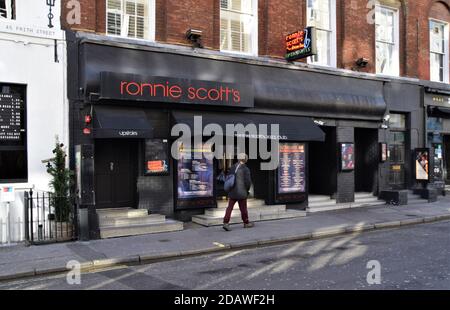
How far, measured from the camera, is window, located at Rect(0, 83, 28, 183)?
10.4 m

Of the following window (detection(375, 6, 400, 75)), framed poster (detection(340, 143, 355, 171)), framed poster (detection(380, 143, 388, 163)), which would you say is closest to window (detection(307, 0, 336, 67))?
window (detection(375, 6, 400, 75))

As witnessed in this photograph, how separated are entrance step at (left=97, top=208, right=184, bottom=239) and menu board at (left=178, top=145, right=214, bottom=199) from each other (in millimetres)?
1088

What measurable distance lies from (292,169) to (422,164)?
6.33 meters

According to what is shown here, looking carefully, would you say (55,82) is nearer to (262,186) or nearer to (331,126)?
(262,186)

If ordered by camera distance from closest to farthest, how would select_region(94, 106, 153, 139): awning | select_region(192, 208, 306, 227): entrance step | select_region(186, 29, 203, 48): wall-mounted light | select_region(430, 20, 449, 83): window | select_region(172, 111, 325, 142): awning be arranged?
select_region(94, 106, 153, 139): awning → select_region(192, 208, 306, 227): entrance step → select_region(172, 111, 325, 142): awning → select_region(186, 29, 203, 48): wall-mounted light → select_region(430, 20, 449, 83): window

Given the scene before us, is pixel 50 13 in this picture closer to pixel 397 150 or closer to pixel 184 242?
pixel 184 242

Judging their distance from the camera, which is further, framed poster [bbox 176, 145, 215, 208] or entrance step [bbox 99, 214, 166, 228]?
framed poster [bbox 176, 145, 215, 208]

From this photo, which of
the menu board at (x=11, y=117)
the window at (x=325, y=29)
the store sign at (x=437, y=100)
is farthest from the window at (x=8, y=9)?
the store sign at (x=437, y=100)

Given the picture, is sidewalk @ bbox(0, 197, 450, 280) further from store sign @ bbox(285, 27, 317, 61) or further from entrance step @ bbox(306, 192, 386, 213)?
store sign @ bbox(285, 27, 317, 61)

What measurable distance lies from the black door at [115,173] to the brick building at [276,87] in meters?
0.03

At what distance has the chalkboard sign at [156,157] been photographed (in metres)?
12.0

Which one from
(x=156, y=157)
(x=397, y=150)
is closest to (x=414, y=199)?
(x=397, y=150)

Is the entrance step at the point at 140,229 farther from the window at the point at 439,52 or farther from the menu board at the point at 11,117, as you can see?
the window at the point at 439,52

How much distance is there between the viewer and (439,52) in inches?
790
